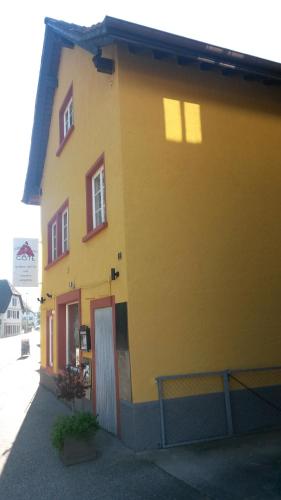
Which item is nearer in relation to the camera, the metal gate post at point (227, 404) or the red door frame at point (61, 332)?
the metal gate post at point (227, 404)

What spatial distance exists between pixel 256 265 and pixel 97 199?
3.65 metres

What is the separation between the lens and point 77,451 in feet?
20.0

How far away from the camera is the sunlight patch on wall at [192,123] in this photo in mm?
7741

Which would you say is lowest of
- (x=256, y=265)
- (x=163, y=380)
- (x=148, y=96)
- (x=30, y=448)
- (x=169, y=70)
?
(x=30, y=448)

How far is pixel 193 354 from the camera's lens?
6.86m

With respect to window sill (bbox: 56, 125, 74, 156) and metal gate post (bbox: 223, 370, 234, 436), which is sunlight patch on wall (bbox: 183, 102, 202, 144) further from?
metal gate post (bbox: 223, 370, 234, 436)

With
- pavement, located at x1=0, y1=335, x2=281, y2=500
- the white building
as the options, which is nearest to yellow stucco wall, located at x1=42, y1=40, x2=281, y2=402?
pavement, located at x1=0, y1=335, x2=281, y2=500

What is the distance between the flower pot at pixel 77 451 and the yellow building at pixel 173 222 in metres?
0.64

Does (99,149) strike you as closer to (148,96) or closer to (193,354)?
(148,96)

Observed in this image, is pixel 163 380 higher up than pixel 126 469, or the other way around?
pixel 163 380

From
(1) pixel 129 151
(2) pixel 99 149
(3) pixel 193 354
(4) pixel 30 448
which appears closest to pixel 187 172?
(1) pixel 129 151

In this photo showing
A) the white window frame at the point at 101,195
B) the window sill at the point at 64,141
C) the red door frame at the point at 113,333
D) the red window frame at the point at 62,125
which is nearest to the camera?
the red door frame at the point at 113,333

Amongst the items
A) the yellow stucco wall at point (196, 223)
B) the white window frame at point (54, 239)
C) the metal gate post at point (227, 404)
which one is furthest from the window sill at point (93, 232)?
the white window frame at point (54, 239)

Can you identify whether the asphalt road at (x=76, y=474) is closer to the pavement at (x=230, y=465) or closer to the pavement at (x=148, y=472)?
the pavement at (x=148, y=472)
